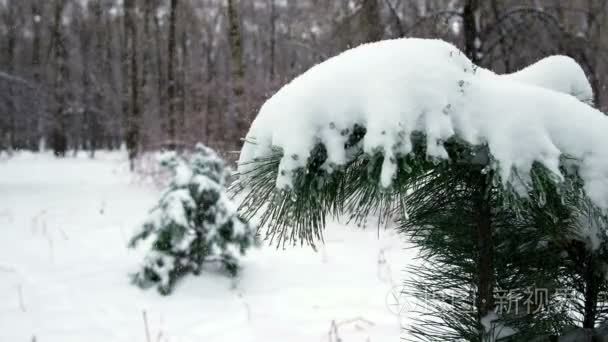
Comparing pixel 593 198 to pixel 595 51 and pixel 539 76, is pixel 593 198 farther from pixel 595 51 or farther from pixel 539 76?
pixel 595 51

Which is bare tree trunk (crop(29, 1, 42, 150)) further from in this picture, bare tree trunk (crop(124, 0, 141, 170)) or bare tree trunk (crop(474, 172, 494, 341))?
bare tree trunk (crop(474, 172, 494, 341))

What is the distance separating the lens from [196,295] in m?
3.53

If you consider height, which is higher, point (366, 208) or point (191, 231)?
point (366, 208)

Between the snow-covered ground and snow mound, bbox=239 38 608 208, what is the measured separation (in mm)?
1904

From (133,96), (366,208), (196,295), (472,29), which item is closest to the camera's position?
(366,208)

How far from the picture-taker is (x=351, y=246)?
17.0ft

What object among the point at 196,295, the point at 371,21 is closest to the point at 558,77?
the point at 196,295

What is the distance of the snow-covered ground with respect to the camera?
9.27 feet

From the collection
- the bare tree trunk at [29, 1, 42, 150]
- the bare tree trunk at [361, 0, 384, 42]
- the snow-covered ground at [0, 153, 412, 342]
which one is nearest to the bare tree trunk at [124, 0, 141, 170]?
the bare tree trunk at [29, 1, 42, 150]

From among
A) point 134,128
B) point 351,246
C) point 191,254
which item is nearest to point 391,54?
point 191,254

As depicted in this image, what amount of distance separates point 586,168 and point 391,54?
14.9 inches

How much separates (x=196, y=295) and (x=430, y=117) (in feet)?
10.6

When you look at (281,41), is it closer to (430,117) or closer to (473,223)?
(473,223)

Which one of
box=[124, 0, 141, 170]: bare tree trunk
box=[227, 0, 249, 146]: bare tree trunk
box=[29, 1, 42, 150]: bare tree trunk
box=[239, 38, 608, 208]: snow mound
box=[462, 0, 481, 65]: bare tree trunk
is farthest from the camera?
box=[124, 0, 141, 170]: bare tree trunk
